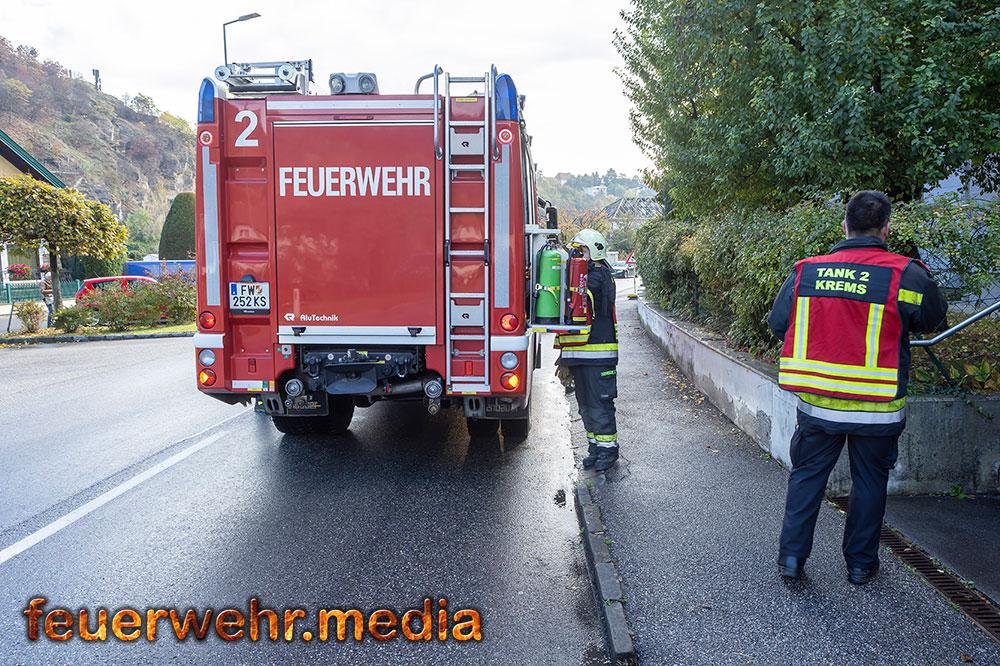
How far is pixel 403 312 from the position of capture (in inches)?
206

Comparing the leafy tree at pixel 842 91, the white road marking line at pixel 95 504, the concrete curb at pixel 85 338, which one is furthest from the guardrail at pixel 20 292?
the leafy tree at pixel 842 91

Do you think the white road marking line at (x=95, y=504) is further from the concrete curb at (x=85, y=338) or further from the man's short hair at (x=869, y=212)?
the concrete curb at (x=85, y=338)

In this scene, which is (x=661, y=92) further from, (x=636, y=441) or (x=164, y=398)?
(x=164, y=398)

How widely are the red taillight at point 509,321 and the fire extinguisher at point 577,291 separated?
0.46 m

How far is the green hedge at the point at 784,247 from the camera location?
493cm

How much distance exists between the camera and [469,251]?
5180mm

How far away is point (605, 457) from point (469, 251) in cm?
201

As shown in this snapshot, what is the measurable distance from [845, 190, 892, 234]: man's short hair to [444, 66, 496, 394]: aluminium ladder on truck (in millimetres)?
2386

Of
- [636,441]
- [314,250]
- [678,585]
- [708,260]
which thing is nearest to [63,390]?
[314,250]

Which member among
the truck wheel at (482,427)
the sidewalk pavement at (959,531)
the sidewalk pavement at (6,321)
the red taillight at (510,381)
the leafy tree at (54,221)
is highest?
the leafy tree at (54,221)

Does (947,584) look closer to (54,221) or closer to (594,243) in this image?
(594,243)

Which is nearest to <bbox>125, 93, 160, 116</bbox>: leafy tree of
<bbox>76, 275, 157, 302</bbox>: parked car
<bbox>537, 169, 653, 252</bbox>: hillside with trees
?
<bbox>537, 169, 653, 252</bbox>: hillside with trees

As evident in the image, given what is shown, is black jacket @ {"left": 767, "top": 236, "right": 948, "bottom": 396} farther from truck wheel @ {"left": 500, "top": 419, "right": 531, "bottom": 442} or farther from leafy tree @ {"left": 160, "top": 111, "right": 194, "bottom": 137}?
leafy tree @ {"left": 160, "top": 111, "right": 194, "bottom": 137}

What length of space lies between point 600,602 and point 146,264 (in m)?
38.0
